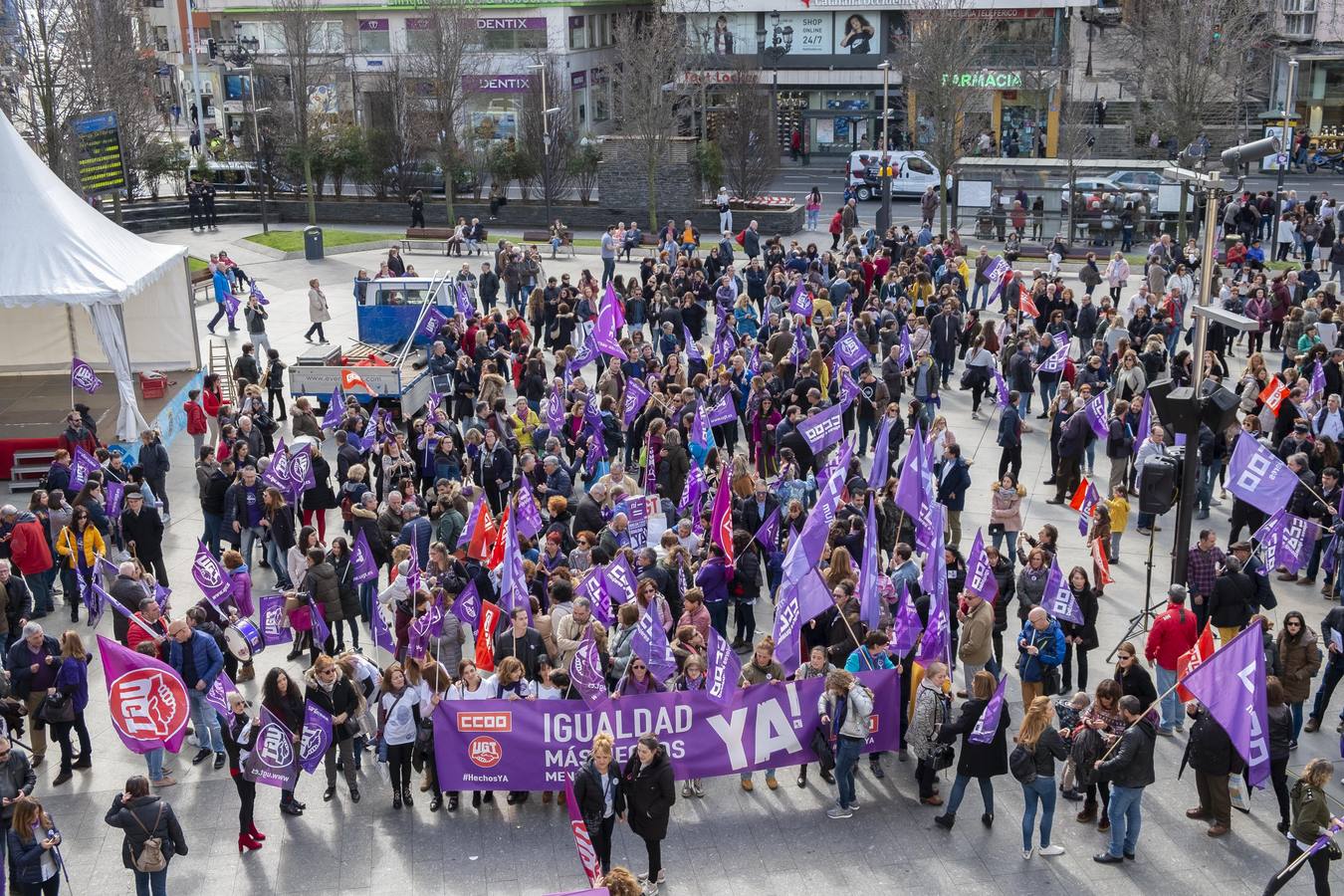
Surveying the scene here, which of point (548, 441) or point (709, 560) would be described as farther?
point (548, 441)

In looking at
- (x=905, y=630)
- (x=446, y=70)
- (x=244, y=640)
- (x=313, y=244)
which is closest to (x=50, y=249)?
(x=244, y=640)

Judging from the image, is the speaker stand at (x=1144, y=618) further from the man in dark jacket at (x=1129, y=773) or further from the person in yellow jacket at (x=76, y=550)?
the person in yellow jacket at (x=76, y=550)

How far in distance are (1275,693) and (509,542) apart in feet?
22.5

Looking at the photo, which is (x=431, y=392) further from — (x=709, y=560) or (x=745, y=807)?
(x=745, y=807)

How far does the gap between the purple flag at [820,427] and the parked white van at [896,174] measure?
29988mm

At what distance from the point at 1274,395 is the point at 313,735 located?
14382 millimetres

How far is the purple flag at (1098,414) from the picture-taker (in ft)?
65.8

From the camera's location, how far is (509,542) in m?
14.5

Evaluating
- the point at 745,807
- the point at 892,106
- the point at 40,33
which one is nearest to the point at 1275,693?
the point at 745,807

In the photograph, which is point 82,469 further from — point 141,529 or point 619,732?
point 619,732

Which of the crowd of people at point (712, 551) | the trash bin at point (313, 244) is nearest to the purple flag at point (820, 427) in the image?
the crowd of people at point (712, 551)

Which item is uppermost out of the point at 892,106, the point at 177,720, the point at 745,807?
the point at 892,106

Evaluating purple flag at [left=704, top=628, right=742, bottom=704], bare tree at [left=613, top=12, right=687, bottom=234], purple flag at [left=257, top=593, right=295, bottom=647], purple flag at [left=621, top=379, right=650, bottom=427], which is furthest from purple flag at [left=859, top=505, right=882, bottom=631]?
bare tree at [left=613, top=12, right=687, bottom=234]

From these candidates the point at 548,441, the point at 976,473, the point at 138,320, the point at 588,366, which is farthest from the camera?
the point at 588,366
